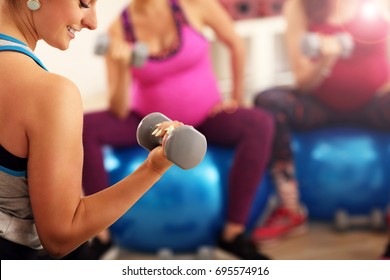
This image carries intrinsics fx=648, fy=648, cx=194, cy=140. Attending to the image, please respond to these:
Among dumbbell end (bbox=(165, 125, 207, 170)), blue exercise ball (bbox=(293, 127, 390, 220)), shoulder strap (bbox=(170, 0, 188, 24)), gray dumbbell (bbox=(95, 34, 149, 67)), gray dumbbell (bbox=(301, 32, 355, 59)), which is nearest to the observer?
dumbbell end (bbox=(165, 125, 207, 170))

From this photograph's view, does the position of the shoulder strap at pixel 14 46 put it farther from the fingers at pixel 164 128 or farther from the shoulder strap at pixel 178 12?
the shoulder strap at pixel 178 12

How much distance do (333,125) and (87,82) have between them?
59 centimetres

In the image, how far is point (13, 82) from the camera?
47 cm

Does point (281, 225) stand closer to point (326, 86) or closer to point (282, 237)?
point (282, 237)

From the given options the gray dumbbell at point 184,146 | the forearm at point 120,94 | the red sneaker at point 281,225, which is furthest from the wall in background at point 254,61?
the gray dumbbell at point 184,146

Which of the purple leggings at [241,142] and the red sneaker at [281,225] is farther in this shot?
the red sneaker at [281,225]

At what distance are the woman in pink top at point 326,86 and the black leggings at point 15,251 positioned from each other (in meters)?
0.73

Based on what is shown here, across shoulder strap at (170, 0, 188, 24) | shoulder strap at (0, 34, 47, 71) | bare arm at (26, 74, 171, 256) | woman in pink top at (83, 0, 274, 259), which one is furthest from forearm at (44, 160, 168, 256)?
shoulder strap at (170, 0, 188, 24)

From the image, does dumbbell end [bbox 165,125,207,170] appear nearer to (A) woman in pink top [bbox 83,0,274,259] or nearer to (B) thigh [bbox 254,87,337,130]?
(A) woman in pink top [bbox 83,0,274,259]

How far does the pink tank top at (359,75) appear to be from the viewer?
4.05ft

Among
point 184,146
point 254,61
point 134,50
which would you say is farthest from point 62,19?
point 254,61

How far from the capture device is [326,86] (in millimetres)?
1250

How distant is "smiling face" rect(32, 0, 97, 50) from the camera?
1.57 feet

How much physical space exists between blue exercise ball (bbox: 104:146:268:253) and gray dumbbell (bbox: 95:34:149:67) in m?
0.20
